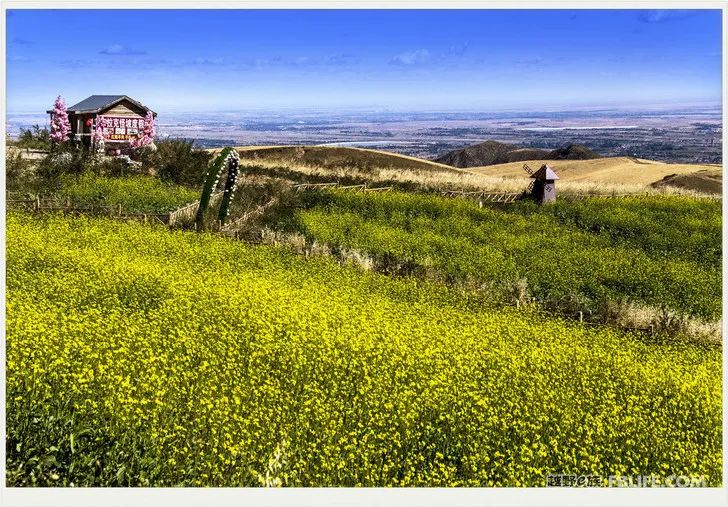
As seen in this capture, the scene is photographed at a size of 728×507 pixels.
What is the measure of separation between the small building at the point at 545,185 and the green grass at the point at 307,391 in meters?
19.2

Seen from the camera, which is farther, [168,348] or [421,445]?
[168,348]

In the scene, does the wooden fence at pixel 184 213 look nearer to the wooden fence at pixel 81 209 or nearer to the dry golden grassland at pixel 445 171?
the wooden fence at pixel 81 209

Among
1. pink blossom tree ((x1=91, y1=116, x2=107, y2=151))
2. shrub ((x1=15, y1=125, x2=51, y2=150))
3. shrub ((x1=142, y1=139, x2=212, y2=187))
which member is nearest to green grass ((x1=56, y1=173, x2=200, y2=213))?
shrub ((x1=142, y1=139, x2=212, y2=187))

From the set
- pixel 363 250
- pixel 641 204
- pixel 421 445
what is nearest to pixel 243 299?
pixel 421 445

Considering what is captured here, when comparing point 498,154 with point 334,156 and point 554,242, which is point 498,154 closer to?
point 334,156

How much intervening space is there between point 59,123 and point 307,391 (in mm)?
32967

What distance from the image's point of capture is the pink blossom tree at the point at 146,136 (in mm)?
40938

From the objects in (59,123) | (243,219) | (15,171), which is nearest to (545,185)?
(243,219)

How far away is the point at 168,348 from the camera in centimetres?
1288

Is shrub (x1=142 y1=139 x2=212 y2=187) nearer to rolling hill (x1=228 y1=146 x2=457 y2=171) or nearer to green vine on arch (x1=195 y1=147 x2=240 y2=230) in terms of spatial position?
green vine on arch (x1=195 y1=147 x2=240 y2=230)

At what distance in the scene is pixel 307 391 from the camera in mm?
12016

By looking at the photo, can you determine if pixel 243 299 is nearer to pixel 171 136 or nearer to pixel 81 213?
pixel 81 213
